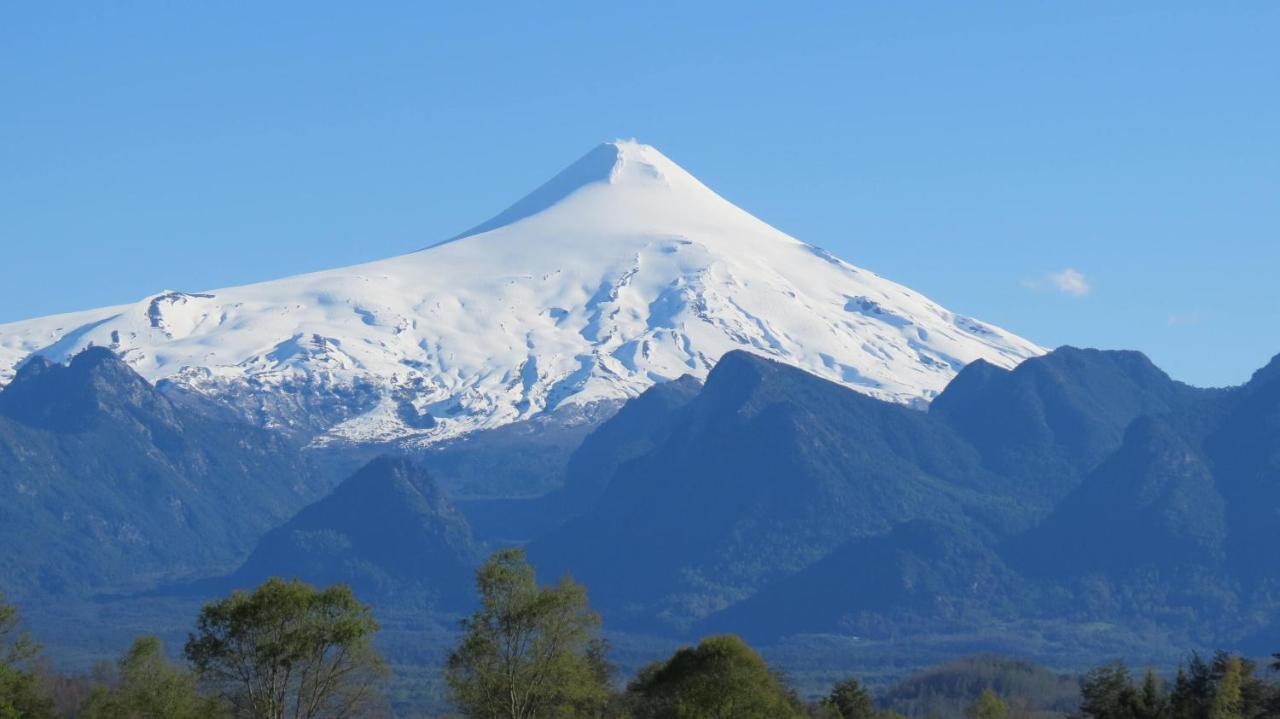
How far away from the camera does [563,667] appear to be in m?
87.6

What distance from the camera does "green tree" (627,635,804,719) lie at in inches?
3504

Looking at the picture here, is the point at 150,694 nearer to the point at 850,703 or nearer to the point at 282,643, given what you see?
the point at 282,643

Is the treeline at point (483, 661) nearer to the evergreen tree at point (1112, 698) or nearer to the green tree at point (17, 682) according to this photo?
the green tree at point (17, 682)

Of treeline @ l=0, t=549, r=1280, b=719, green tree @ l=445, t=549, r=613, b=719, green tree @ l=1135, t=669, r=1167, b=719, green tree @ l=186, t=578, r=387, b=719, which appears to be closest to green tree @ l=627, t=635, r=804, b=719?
treeline @ l=0, t=549, r=1280, b=719

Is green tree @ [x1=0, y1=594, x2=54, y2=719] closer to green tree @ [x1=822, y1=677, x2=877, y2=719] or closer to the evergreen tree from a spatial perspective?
green tree @ [x1=822, y1=677, x2=877, y2=719]

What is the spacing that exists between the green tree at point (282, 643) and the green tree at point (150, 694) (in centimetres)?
371

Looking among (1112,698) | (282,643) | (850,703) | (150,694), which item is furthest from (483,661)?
(850,703)

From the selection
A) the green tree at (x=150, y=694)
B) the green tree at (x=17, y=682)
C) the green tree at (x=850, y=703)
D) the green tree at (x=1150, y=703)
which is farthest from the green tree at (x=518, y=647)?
the green tree at (x=850, y=703)

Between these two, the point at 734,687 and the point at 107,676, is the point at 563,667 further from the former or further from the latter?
the point at 107,676

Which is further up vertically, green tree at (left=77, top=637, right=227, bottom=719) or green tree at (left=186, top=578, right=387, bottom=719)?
green tree at (left=186, top=578, right=387, bottom=719)

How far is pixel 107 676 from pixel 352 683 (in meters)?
102

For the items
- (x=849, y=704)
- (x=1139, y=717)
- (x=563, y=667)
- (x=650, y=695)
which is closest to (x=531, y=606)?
(x=563, y=667)

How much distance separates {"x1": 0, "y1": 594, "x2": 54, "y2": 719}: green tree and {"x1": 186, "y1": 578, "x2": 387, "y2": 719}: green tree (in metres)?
9.29

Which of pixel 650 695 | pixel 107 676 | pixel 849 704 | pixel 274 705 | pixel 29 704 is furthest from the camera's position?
pixel 107 676
